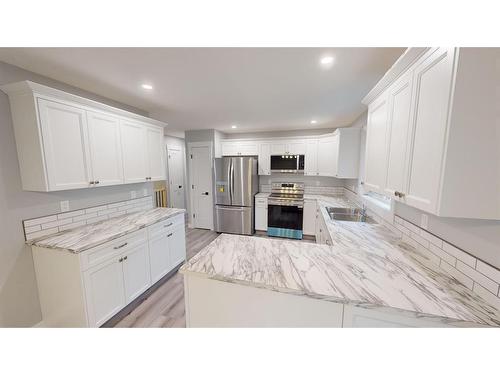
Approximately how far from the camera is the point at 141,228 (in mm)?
2027

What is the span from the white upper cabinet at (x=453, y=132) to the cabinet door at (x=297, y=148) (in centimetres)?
286

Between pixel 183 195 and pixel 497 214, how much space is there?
5.81 m

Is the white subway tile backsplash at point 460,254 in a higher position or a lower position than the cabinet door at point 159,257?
higher

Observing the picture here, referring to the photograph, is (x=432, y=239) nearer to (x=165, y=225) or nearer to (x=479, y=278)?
(x=479, y=278)

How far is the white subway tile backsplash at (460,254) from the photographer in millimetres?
963

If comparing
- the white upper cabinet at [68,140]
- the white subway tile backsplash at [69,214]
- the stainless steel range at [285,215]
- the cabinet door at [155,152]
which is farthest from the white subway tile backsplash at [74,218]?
the stainless steel range at [285,215]

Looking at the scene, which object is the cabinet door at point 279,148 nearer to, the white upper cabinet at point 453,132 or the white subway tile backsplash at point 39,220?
the white upper cabinet at point 453,132

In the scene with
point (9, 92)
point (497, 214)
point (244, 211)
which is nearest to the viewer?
point (497, 214)

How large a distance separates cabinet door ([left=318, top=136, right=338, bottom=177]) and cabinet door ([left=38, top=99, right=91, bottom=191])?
3.79m

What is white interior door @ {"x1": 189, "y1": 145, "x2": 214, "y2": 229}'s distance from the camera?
4.25m

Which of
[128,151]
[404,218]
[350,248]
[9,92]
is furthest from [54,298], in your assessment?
[404,218]

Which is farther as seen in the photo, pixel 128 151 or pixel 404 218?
pixel 128 151

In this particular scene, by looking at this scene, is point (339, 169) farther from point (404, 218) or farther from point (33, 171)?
point (33, 171)

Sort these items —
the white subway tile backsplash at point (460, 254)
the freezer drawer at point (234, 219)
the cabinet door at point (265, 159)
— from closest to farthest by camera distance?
the white subway tile backsplash at point (460, 254)
the freezer drawer at point (234, 219)
the cabinet door at point (265, 159)
